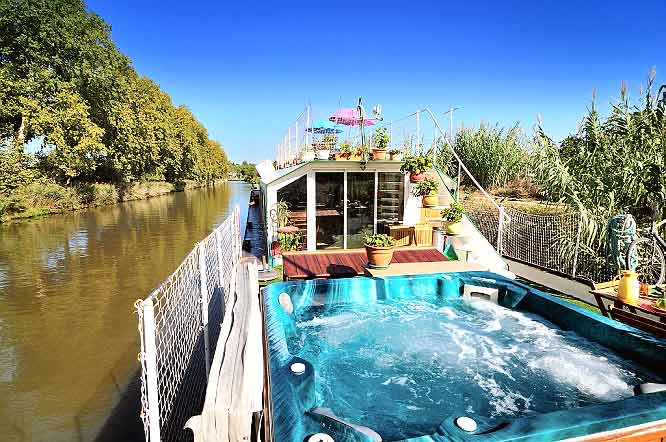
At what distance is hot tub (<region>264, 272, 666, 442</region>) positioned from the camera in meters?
2.46

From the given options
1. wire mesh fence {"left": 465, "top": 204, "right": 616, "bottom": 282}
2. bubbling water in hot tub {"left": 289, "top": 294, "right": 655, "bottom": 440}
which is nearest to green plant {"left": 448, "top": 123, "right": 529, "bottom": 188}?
wire mesh fence {"left": 465, "top": 204, "right": 616, "bottom": 282}

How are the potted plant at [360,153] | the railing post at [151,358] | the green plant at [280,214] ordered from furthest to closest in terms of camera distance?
the potted plant at [360,153], the green plant at [280,214], the railing post at [151,358]

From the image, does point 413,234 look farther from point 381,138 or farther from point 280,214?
point 280,214

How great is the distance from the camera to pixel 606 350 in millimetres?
4074

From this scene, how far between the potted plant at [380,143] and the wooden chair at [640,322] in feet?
17.5

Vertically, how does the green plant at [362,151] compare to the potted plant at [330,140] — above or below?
below

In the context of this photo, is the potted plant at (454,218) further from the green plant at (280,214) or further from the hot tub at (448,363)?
the green plant at (280,214)

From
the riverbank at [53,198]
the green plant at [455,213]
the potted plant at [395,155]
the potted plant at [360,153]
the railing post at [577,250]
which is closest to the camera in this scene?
the railing post at [577,250]

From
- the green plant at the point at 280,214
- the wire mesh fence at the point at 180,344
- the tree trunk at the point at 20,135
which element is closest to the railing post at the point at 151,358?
the wire mesh fence at the point at 180,344

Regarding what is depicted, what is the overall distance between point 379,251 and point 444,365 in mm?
2336

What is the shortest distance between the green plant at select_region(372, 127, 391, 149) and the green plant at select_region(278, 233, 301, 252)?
292 cm

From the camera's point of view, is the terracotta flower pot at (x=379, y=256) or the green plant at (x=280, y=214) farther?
the green plant at (x=280, y=214)

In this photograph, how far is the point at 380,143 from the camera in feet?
29.2

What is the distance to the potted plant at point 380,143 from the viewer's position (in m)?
8.55
